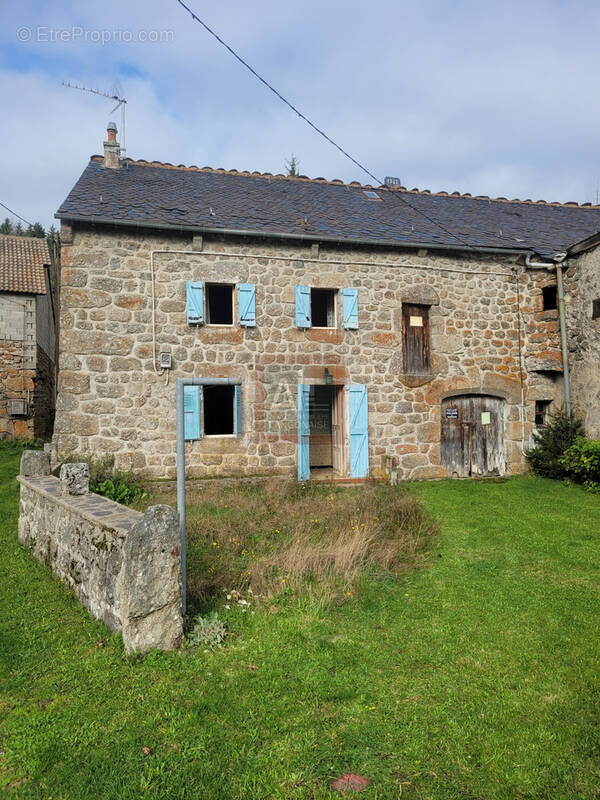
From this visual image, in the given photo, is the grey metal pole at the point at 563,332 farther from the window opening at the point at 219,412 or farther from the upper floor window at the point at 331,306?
the window opening at the point at 219,412

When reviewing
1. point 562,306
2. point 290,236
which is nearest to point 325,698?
point 290,236

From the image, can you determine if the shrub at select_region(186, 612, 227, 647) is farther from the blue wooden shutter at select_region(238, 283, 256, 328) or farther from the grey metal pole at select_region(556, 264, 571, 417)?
the grey metal pole at select_region(556, 264, 571, 417)

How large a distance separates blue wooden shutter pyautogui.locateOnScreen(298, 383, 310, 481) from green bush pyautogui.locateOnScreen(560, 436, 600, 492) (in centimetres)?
508

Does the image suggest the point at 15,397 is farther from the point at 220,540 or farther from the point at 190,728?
the point at 190,728

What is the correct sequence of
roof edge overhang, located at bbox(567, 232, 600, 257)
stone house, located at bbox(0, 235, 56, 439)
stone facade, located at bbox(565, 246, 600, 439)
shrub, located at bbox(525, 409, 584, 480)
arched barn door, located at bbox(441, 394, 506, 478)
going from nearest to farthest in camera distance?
roof edge overhang, located at bbox(567, 232, 600, 257) < stone facade, located at bbox(565, 246, 600, 439) < shrub, located at bbox(525, 409, 584, 480) < arched barn door, located at bbox(441, 394, 506, 478) < stone house, located at bbox(0, 235, 56, 439)

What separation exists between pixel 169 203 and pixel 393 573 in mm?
8265

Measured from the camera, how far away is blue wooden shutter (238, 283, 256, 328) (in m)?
9.92

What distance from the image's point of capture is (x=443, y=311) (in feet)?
36.6

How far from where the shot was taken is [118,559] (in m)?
3.87

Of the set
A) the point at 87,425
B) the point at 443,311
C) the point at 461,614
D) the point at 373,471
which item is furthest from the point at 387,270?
the point at 461,614

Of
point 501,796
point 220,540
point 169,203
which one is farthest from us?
point 169,203

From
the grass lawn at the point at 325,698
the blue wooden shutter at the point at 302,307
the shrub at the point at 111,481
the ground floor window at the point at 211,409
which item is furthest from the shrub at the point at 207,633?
the blue wooden shutter at the point at 302,307

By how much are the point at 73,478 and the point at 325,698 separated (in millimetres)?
3471

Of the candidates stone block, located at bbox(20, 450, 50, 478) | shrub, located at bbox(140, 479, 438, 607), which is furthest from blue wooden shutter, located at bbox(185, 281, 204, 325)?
stone block, located at bbox(20, 450, 50, 478)
